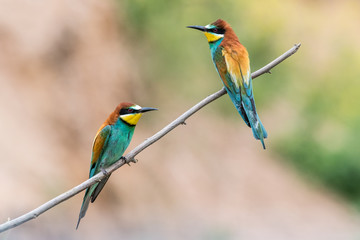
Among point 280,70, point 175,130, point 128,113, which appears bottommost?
point 280,70

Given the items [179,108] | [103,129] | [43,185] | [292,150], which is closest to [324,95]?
[292,150]

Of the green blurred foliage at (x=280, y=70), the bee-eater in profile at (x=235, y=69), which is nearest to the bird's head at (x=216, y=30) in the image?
the bee-eater in profile at (x=235, y=69)

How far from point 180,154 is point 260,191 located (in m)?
1.19

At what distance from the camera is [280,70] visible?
27.0 feet

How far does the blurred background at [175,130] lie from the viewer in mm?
5238

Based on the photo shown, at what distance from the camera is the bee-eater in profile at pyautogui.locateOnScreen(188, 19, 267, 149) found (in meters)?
1.51

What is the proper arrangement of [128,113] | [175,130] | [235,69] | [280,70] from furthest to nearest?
[280,70] < [175,130] < [128,113] < [235,69]

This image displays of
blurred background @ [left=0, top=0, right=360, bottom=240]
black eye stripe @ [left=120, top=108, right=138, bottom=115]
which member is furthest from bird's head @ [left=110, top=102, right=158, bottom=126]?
blurred background @ [left=0, top=0, right=360, bottom=240]

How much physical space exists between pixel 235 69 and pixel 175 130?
5.18m

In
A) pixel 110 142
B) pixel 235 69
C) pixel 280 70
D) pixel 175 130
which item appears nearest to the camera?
pixel 235 69

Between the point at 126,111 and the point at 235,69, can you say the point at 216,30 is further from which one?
the point at 126,111

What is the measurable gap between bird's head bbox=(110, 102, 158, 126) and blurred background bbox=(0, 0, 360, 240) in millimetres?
2804

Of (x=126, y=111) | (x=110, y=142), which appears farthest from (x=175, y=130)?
(x=126, y=111)

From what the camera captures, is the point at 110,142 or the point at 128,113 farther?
the point at 110,142
